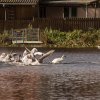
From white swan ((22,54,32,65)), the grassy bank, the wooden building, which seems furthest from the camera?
the wooden building

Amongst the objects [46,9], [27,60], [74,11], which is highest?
[46,9]

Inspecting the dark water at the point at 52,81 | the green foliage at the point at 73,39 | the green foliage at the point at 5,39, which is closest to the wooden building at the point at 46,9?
the green foliage at the point at 5,39

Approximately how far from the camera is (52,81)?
29734 mm

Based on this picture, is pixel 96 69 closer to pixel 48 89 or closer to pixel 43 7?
pixel 48 89

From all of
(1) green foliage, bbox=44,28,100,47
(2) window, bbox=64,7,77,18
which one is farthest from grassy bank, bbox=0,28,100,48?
(2) window, bbox=64,7,77,18

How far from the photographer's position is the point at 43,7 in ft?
258

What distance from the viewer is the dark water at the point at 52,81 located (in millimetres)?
24469

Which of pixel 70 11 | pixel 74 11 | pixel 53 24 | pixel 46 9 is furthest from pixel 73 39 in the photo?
pixel 74 11

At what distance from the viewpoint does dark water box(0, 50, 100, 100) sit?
24469mm

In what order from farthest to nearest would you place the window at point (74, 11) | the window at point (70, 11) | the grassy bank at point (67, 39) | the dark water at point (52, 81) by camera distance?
1. the window at point (74, 11)
2. the window at point (70, 11)
3. the grassy bank at point (67, 39)
4. the dark water at point (52, 81)

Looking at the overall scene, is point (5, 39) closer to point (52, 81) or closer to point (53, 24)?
point (53, 24)

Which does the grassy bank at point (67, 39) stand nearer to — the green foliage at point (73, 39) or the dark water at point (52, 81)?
the green foliage at point (73, 39)

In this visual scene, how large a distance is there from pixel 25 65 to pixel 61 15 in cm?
3863

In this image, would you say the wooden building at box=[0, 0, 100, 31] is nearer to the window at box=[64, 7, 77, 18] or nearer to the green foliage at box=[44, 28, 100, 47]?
the window at box=[64, 7, 77, 18]
